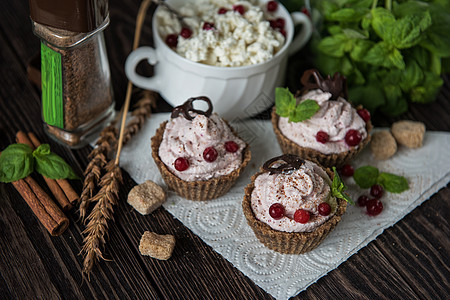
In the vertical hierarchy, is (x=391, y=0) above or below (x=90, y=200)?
above

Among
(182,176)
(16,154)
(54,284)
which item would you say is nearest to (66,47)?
(16,154)

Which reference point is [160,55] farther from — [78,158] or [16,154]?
[16,154]

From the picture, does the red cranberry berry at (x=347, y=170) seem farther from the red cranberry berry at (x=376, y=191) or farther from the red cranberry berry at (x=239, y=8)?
the red cranberry berry at (x=239, y=8)

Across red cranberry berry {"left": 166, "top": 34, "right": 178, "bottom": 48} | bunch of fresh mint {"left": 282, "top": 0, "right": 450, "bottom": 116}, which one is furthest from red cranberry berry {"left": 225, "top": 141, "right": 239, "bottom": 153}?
bunch of fresh mint {"left": 282, "top": 0, "right": 450, "bottom": 116}

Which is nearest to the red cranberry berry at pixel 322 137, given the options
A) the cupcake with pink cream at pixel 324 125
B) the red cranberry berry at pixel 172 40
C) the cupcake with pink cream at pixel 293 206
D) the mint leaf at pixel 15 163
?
the cupcake with pink cream at pixel 324 125

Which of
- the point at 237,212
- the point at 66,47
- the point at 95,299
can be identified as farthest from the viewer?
the point at 237,212

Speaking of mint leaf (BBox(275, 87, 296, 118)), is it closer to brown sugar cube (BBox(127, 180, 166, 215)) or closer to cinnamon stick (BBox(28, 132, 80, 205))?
brown sugar cube (BBox(127, 180, 166, 215))
